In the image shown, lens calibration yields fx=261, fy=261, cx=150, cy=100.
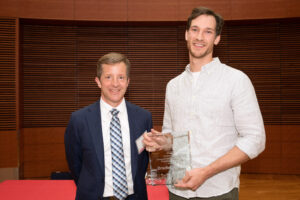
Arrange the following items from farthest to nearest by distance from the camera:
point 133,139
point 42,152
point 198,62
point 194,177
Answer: point 42,152
point 133,139
point 198,62
point 194,177

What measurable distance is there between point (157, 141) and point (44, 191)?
1.61 meters

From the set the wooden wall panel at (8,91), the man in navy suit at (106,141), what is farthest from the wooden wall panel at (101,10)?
the man in navy suit at (106,141)

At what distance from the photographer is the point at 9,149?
5164mm

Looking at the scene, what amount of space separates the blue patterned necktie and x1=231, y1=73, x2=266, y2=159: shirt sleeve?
76 cm

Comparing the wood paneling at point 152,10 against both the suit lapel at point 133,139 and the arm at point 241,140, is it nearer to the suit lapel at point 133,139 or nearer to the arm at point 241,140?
the suit lapel at point 133,139

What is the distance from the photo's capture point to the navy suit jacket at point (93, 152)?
162cm

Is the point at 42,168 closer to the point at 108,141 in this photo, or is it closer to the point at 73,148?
the point at 73,148

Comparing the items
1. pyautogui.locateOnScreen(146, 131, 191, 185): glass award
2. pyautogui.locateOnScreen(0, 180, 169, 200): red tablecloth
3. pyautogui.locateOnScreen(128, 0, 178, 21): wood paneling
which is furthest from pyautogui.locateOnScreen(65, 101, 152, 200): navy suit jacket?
pyautogui.locateOnScreen(128, 0, 178, 21): wood paneling

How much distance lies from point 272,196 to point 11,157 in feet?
16.0

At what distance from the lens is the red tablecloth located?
7.69 ft

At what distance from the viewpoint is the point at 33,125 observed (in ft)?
A: 18.9

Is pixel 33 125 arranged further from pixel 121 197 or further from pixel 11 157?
pixel 121 197

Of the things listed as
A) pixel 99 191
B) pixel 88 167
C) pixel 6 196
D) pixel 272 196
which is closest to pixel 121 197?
pixel 99 191

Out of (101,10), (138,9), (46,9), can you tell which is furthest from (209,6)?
(46,9)
